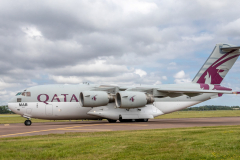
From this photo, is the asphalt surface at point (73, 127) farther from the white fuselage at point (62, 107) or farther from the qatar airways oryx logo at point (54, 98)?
the qatar airways oryx logo at point (54, 98)

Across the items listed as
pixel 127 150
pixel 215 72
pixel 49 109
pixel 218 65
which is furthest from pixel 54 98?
pixel 218 65

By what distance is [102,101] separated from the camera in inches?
977

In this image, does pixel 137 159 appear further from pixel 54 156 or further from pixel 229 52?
pixel 229 52

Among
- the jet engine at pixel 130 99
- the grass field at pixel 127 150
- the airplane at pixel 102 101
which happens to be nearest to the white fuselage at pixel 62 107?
the airplane at pixel 102 101

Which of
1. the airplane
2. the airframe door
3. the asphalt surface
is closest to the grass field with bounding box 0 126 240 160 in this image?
the asphalt surface

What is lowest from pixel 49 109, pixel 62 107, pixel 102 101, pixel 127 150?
pixel 127 150

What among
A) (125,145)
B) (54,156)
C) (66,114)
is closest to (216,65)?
(66,114)

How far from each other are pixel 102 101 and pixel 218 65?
48.5 feet

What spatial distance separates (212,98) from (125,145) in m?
23.4

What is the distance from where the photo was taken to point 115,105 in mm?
26109

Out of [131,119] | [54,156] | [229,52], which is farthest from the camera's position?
[229,52]

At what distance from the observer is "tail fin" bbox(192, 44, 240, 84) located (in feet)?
99.1

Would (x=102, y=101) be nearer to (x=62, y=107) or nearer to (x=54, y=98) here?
(x=62, y=107)

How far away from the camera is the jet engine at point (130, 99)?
968 inches
